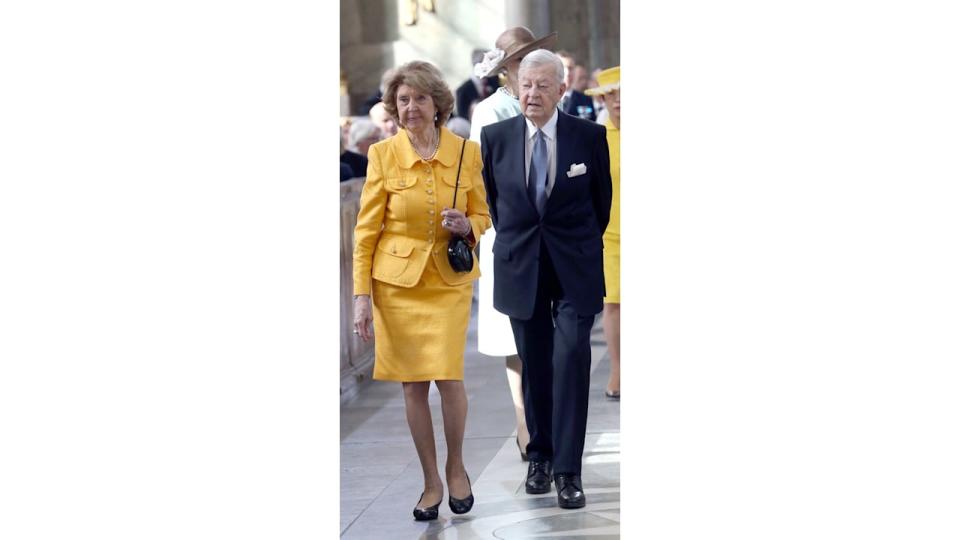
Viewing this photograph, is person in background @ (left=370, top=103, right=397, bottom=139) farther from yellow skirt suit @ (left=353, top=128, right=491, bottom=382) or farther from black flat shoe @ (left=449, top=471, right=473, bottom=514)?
black flat shoe @ (left=449, top=471, right=473, bottom=514)

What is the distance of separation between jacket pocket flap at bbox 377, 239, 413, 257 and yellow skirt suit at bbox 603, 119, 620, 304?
2.43 meters

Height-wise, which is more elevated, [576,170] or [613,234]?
[576,170]

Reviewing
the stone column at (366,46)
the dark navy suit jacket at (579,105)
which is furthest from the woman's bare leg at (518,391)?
the stone column at (366,46)

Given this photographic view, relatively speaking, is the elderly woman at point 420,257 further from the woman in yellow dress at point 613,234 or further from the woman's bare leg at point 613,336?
the woman's bare leg at point 613,336

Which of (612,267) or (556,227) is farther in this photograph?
(612,267)

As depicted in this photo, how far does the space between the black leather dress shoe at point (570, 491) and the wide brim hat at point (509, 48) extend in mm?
1752

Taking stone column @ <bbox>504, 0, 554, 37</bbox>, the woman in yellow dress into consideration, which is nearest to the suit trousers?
the woman in yellow dress

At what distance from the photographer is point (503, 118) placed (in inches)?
273

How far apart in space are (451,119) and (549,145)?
25.7ft

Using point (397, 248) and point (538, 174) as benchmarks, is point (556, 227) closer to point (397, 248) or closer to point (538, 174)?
point (538, 174)

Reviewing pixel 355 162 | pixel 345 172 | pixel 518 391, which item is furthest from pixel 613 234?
pixel 355 162

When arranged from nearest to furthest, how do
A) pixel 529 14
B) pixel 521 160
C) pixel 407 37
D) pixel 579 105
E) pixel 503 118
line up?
pixel 521 160
pixel 503 118
pixel 579 105
pixel 529 14
pixel 407 37
